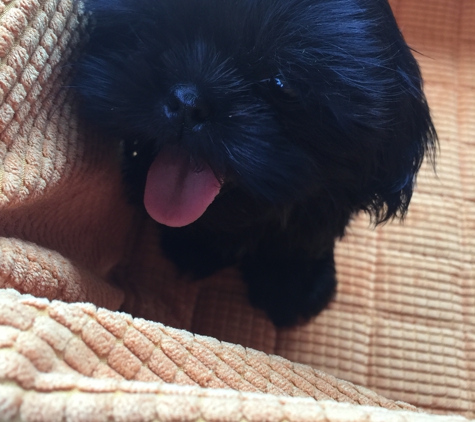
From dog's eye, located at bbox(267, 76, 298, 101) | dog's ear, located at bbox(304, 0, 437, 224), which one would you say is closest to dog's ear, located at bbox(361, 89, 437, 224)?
dog's ear, located at bbox(304, 0, 437, 224)

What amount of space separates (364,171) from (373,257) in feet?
1.48

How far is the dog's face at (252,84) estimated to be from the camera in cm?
54

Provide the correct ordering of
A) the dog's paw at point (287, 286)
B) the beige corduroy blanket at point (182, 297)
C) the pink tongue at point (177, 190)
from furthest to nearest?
the dog's paw at point (287, 286) < the pink tongue at point (177, 190) < the beige corduroy blanket at point (182, 297)

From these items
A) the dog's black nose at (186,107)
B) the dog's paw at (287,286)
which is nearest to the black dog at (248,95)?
the dog's black nose at (186,107)

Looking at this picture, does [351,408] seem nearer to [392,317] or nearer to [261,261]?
[261,261]

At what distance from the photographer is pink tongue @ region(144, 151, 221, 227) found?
65cm

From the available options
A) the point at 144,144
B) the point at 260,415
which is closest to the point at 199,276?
the point at 144,144

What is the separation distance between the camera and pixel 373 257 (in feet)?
3.49

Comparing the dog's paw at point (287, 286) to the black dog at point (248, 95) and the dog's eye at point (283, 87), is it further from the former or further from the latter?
the dog's eye at point (283, 87)

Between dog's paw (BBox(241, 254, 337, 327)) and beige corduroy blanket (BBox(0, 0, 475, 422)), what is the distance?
35 mm

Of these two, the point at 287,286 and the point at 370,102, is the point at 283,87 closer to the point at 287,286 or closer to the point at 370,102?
the point at 370,102

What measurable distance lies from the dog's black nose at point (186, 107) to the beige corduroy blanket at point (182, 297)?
0.47ft

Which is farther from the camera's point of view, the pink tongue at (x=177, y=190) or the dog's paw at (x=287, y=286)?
the dog's paw at (x=287, y=286)

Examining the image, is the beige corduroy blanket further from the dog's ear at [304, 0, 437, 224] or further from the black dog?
the dog's ear at [304, 0, 437, 224]
